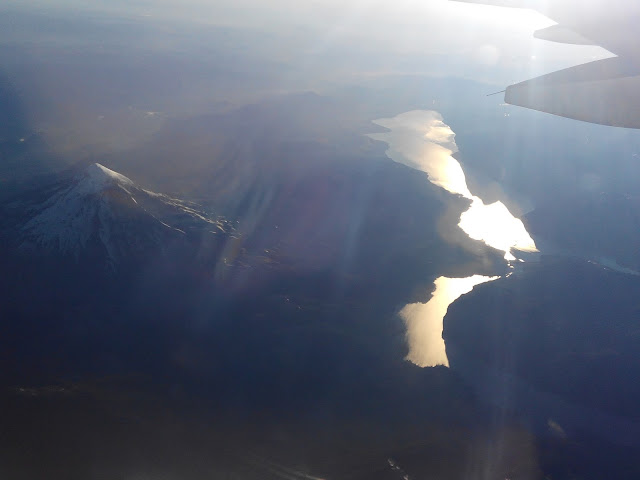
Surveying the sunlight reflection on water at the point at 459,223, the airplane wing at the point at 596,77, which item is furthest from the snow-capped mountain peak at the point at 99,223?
the airplane wing at the point at 596,77

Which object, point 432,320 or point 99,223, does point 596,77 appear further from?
point 99,223

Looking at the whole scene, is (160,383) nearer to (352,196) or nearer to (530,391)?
(530,391)

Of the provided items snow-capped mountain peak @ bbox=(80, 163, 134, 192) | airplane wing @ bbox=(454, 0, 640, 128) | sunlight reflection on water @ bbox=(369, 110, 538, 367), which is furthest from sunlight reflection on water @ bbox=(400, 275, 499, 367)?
snow-capped mountain peak @ bbox=(80, 163, 134, 192)

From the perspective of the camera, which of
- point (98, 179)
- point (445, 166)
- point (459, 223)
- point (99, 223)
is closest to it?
point (99, 223)

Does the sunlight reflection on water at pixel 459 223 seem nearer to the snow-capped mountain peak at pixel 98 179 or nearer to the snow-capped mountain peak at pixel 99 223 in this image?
the snow-capped mountain peak at pixel 99 223

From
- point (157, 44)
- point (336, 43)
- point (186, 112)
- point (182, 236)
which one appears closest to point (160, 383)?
point (182, 236)

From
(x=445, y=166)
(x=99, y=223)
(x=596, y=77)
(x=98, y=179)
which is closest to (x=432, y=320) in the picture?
(x=99, y=223)

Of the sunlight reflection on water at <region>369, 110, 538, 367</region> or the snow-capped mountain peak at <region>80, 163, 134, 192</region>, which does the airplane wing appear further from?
the snow-capped mountain peak at <region>80, 163, 134, 192</region>

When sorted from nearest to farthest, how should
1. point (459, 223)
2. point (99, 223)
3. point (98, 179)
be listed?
point (99, 223) → point (98, 179) → point (459, 223)
